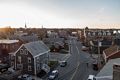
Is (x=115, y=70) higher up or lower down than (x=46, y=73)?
higher up

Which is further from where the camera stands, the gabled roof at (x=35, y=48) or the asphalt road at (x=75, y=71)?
the gabled roof at (x=35, y=48)

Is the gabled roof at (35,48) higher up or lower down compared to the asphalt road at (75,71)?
higher up

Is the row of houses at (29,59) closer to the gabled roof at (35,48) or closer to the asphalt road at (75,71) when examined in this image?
the gabled roof at (35,48)

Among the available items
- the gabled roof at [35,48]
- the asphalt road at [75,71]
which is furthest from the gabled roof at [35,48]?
the asphalt road at [75,71]

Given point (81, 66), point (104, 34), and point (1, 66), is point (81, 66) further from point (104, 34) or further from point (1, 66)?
point (104, 34)

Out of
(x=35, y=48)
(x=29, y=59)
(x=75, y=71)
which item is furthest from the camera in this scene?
→ (x=35, y=48)

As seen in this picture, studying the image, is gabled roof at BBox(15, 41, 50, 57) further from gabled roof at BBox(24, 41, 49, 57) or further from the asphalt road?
the asphalt road

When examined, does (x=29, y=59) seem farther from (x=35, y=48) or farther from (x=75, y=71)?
(x=75, y=71)

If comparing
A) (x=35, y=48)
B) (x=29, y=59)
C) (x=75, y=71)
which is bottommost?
(x=75, y=71)

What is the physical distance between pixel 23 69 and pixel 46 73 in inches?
170

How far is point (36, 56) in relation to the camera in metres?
41.5

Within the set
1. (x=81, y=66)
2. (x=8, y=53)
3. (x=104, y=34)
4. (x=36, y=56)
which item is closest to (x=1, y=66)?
(x=8, y=53)

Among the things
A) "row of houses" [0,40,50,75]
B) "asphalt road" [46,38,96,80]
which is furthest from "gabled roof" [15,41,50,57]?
"asphalt road" [46,38,96,80]

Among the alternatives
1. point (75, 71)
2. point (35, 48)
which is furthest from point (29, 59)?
point (75, 71)
